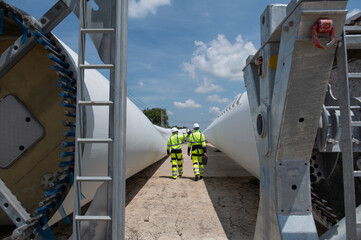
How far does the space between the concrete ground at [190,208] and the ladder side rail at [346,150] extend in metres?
1.85

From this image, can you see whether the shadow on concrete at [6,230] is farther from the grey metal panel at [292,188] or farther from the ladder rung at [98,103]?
the grey metal panel at [292,188]

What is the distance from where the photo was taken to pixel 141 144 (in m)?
4.59

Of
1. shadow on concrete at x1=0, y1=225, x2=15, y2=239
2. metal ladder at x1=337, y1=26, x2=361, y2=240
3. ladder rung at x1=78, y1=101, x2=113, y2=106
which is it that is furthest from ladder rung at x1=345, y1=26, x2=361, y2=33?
shadow on concrete at x1=0, y1=225, x2=15, y2=239

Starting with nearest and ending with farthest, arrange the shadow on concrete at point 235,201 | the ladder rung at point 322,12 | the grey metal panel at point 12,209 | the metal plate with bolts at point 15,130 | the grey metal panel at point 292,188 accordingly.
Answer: the ladder rung at point 322,12 → the grey metal panel at point 292,188 → the grey metal panel at point 12,209 → the metal plate with bolts at point 15,130 → the shadow on concrete at point 235,201

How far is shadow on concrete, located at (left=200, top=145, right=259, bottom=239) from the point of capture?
319cm

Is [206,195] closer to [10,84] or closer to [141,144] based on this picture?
[141,144]

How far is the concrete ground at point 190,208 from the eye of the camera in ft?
10.1

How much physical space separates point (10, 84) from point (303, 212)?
105 inches

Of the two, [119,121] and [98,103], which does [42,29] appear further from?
[119,121]

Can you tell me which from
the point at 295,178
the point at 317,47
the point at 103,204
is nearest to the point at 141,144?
the point at 103,204

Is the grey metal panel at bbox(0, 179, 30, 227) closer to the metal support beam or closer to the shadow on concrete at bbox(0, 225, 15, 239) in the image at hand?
the metal support beam

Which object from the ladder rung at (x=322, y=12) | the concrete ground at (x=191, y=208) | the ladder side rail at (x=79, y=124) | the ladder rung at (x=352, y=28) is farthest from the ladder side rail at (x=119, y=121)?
the concrete ground at (x=191, y=208)

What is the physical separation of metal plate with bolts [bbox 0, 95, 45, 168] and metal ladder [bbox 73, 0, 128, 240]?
0.94 meters

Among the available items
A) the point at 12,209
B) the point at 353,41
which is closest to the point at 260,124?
the point at 353,41
